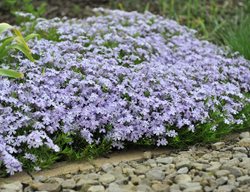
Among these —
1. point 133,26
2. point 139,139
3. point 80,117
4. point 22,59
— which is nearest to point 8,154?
point 80,117

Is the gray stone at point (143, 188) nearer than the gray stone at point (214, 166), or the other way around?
the gray stone at point (143, 188)

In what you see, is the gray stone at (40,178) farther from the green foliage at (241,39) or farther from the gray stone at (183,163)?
the green foliage at (241,39)

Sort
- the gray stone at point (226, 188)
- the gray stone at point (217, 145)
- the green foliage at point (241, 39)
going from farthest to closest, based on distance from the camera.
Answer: the green foliage at point (241, 39) → the gray stone at point (217, 145) → the gray stone at point (226, 188)

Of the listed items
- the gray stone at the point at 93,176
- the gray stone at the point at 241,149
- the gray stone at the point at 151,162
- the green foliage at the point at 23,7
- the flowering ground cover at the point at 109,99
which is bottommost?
the gray stone at the point at 93,176

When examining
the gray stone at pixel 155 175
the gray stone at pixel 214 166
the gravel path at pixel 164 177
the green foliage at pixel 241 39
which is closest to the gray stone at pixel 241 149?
the gravel path at pixel 164 177

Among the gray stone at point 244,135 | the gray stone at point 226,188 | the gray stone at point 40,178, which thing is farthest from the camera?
the gray stone at point 244,135

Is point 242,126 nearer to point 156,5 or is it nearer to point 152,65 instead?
point 152,65

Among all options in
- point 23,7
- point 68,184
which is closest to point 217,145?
Result: point 68,184
